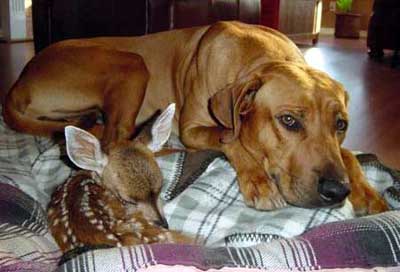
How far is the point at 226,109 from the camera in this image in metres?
2.03

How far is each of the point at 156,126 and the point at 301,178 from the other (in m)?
0.48

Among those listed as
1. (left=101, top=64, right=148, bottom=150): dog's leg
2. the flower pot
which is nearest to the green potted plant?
the flower pot

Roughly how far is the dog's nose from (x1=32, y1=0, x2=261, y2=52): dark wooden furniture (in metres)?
1.65

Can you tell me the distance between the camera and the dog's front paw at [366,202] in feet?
6.38

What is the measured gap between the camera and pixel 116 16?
10.8ft

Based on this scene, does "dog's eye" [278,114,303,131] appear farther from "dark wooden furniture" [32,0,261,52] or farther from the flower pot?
the flower pot

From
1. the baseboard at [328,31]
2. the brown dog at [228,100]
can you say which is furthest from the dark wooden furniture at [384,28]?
the brown dog at [228,100]

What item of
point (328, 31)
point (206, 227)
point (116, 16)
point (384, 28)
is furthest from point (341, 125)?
point (328, 31)

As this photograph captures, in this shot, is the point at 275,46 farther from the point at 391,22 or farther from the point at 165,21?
the point at 391,22

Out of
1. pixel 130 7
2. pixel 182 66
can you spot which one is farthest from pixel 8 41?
pixel 182 66

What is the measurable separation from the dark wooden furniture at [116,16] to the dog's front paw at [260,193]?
1.42 meters

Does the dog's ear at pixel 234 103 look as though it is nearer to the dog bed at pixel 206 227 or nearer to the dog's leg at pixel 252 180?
the dog's leg at pixel 252 180

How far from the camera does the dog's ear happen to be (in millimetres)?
1973

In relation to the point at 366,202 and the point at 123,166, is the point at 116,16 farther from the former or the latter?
the point at 366,202
